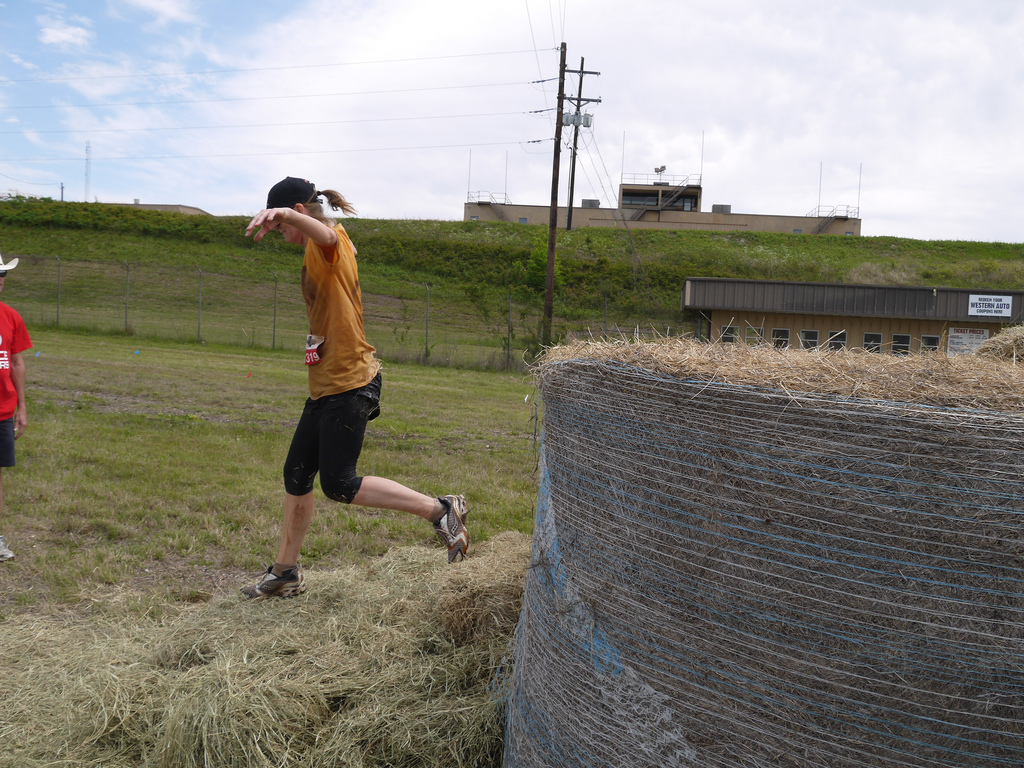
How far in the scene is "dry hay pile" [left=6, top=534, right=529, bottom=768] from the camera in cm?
233

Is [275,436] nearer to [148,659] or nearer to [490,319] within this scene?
[148,659]

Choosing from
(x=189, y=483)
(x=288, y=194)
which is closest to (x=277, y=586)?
(x=288, y=194)

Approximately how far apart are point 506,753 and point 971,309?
22.8 meters

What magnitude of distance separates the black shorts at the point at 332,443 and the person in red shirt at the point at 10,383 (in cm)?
205

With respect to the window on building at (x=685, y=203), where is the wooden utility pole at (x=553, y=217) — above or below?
below

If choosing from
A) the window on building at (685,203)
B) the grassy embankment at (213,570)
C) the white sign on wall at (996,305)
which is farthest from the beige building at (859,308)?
the window on building at (685,203)

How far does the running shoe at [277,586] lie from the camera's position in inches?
135

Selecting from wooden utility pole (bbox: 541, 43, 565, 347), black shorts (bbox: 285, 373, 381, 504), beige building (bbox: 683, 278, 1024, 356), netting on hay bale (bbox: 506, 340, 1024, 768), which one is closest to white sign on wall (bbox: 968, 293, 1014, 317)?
beige building (bbox: 683, 278, 1024, 356)

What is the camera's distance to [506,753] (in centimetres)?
226

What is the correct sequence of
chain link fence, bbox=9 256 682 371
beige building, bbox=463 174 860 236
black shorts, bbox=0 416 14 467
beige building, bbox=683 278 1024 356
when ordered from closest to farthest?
black shorts, bbox=0 416 14 467 < beige building, bbox=683 278 1024 356 < chain link fence, bbox=9 256 682 371 < beige building, bbox=463 174 860 236

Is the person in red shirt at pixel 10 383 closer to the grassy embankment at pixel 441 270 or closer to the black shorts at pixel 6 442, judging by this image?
A: the black shorts at pixel 6 442

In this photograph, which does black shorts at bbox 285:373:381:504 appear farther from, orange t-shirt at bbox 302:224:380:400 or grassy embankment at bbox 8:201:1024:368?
grassy embankment at bbox 8:201:1024:368

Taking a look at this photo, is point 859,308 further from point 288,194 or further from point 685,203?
point 685,203

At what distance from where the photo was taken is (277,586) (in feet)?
11.3
